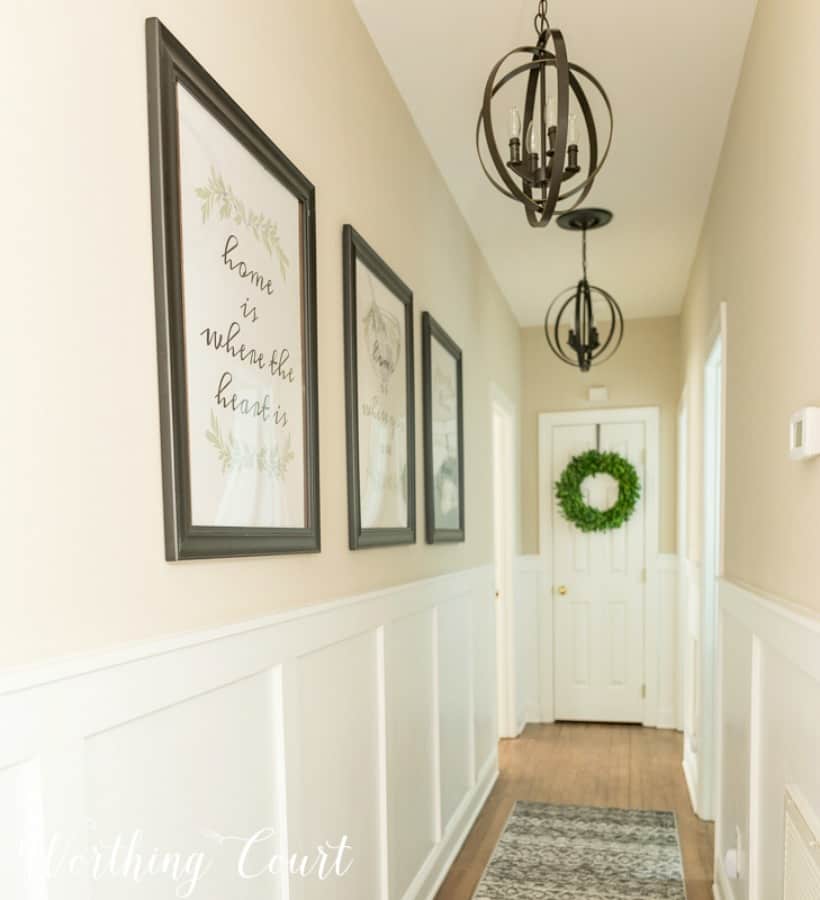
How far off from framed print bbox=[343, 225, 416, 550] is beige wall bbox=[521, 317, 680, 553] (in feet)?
9.78

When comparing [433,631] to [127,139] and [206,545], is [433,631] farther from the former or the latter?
[127,139]

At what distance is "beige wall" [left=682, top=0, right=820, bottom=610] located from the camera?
1495mm

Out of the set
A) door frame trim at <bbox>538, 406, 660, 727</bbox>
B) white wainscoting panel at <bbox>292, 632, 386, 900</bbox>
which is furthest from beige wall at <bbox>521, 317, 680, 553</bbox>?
white wainscoting panel at <bbox>292, 632, 386, 900</bbox>

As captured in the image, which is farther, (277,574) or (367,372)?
(367,372)

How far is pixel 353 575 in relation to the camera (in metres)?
2.02

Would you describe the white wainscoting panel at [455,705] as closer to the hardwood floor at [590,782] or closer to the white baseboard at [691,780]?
the hardwood floor at [590,782]

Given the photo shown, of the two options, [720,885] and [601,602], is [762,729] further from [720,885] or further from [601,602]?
[601,602]

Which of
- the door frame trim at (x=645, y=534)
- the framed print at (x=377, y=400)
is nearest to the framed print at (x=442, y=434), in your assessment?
the framed print at (x=377, y=400)

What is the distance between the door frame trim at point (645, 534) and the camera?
17.1ft

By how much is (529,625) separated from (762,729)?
3462mm

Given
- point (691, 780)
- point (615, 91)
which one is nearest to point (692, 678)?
point (691, 780)

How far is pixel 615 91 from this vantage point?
8.30ft

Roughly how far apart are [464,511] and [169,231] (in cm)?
240

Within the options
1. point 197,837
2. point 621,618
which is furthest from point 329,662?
point 621,618
